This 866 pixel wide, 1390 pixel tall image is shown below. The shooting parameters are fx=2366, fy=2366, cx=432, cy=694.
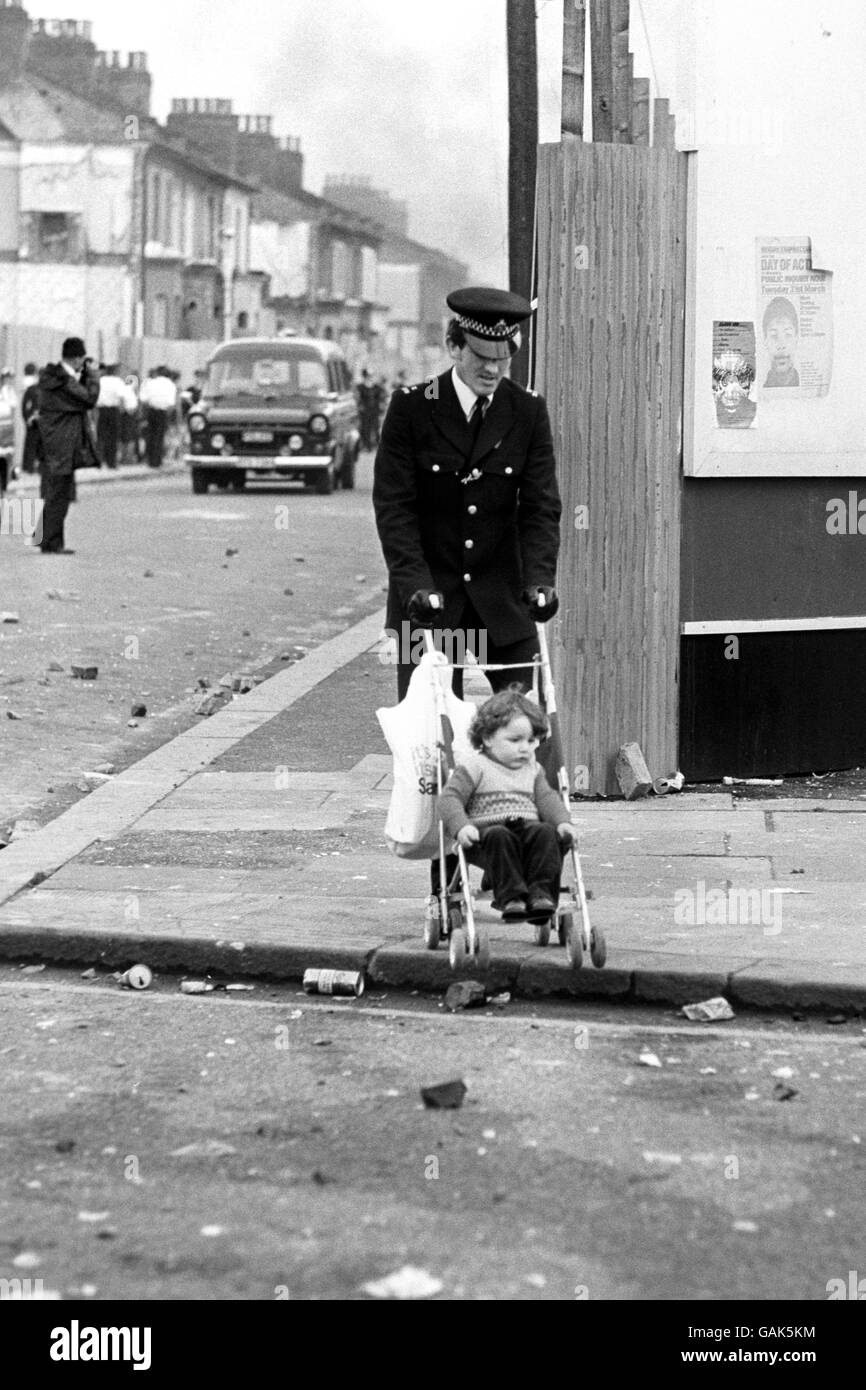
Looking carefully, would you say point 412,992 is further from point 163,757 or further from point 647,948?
point 163,757

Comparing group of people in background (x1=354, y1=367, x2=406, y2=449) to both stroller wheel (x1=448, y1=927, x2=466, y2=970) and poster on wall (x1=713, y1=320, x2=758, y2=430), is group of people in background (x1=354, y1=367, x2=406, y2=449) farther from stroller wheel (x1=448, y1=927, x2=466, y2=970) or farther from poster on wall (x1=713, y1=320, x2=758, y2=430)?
stroller wheel (x1=448, y1=927, x2=466, y2=970)

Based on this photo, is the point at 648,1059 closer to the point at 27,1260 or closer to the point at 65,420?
the point at 27,1260

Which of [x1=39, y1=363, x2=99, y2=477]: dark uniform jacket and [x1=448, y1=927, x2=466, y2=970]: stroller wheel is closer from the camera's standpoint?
[x1=448, y1=927, x2=466, y2=970]: stroller wheel

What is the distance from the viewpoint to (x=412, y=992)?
6520 mm

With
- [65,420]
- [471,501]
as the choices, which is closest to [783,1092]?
[471,501]

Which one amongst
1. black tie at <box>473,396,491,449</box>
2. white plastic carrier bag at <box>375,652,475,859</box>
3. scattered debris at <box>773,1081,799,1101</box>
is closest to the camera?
scattered debris at <box>773,1081,799,1101</box>

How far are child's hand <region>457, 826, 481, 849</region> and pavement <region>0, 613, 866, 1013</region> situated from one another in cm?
35

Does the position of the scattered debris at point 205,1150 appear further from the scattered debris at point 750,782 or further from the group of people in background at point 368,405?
the group of people in background at point 368,405

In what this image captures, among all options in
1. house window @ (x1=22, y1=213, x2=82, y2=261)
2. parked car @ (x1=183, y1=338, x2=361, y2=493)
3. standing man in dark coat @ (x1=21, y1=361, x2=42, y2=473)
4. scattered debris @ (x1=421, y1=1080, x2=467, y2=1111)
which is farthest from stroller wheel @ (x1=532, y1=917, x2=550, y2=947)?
house window @ (x1=22, y1=213, x2=82, y2=261)

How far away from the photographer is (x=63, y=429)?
21.7 m

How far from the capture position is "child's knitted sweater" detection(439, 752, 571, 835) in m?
6.58

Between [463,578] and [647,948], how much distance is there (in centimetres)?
125

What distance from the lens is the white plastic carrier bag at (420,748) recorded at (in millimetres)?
6688
